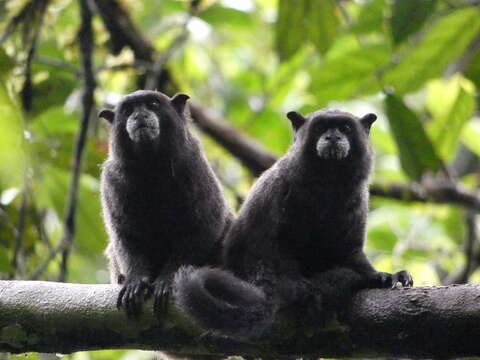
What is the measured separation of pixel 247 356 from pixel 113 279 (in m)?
1.36

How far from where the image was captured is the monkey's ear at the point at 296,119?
4.21 meters

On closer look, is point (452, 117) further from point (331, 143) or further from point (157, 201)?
point (157, 201)

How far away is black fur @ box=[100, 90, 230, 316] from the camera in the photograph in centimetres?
401

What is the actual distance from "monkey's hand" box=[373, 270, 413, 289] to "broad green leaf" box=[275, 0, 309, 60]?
2.17 metres

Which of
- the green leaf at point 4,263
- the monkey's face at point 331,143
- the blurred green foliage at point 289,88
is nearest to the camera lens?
the green leaf at point 4,263

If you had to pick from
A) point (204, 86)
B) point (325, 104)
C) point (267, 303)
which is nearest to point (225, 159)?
point (204, 86)

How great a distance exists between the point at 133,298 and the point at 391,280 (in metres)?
1.14

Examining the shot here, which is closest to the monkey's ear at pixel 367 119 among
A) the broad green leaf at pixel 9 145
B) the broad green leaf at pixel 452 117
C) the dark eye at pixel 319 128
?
the dark eye at pixel 319 128

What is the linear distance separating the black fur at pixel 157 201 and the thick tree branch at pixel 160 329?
630 millimetres

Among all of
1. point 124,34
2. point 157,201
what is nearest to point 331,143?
point 157,201

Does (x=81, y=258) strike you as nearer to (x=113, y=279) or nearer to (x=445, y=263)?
(x=113, y=279)

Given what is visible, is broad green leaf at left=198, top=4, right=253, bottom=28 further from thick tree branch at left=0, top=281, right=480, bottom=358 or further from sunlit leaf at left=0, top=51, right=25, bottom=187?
sunlit leaf at left=0, top=51, right=25, bottom=187

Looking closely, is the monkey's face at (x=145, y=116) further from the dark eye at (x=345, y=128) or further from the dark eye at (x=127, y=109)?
the dark eye at (x=345, y=128)

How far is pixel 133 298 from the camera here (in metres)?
3.35
